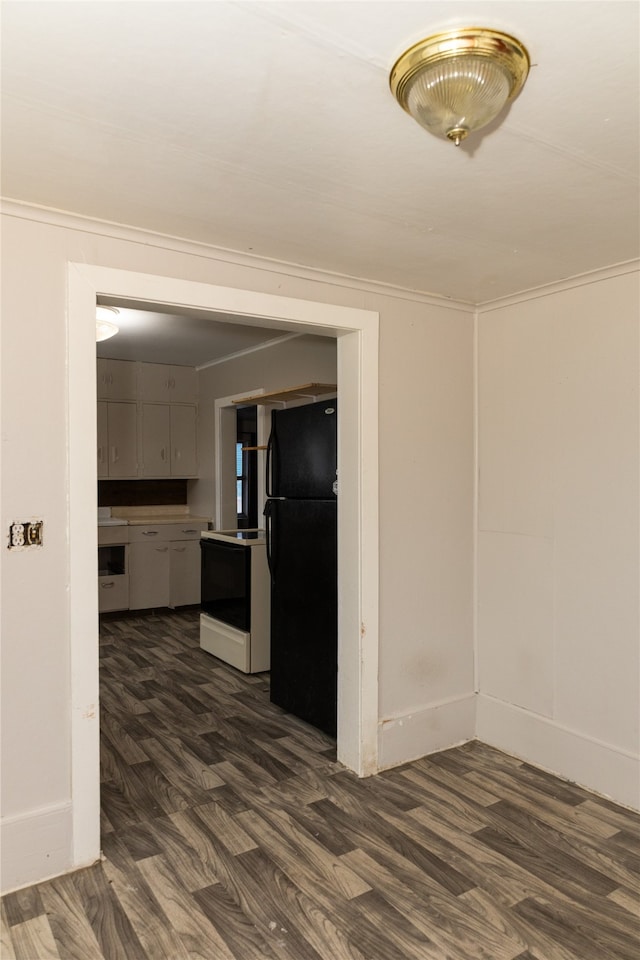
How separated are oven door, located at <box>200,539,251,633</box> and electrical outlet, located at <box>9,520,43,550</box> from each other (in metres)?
2.22

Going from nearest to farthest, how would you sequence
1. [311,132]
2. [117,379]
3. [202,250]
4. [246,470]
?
[311,132]
[202,250]
[117,379]
[246,470]

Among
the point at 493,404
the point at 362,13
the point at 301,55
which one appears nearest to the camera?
the point at 362,13

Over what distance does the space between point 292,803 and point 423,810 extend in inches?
22.0

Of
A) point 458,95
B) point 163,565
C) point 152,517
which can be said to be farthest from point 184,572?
point 458,95

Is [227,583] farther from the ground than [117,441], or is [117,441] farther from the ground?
[117,441]

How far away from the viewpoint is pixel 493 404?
3.39 metres

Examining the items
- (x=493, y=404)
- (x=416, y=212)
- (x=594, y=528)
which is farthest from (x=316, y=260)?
(x=594, y=528)

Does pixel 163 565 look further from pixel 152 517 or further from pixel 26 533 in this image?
pixel 26 533

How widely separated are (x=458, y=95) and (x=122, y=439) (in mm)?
5398

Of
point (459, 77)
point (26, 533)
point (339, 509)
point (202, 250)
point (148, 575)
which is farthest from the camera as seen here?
point (148, 575)

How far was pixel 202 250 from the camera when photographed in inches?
101

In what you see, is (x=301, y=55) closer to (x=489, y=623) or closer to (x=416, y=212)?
(x=416, y=212)

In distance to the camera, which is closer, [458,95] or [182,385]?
[458,95]

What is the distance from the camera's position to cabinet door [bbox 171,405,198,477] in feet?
21.7
